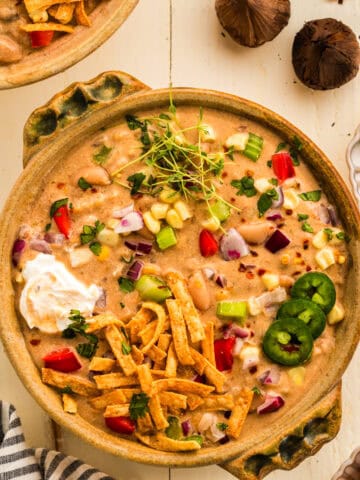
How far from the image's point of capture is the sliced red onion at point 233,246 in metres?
3.52

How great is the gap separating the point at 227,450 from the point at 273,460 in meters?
0.20

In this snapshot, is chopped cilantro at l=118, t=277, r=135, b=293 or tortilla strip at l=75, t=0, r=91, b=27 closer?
chopped cilantro at l=118, t=277, r=135, b=293

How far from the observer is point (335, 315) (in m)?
3.60

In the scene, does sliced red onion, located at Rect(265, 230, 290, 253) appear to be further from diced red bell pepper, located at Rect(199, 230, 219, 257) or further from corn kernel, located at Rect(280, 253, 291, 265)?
diced red bell pepper, located at Rect(199, 230, 219, 257)

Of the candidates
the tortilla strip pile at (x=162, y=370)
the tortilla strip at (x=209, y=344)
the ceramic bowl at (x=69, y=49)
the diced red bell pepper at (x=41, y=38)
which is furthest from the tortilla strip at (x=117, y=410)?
the diced red bell pepper at (x=41, y=38)

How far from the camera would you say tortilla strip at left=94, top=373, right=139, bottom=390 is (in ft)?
11.4

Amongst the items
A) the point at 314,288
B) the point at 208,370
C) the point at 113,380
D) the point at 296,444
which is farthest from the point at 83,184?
the point at 296,444

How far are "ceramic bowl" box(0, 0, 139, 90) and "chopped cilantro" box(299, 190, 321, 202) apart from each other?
995 millimetres

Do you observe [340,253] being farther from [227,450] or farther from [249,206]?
[227,450]

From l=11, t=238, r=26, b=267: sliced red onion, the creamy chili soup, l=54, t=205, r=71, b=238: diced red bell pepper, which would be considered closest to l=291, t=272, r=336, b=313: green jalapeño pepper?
the creamy chili soup

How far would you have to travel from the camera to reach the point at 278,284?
139 inches

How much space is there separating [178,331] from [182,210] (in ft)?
1.53

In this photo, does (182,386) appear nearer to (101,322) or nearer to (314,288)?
(101,322)

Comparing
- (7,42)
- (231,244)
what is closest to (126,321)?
(231,244)
